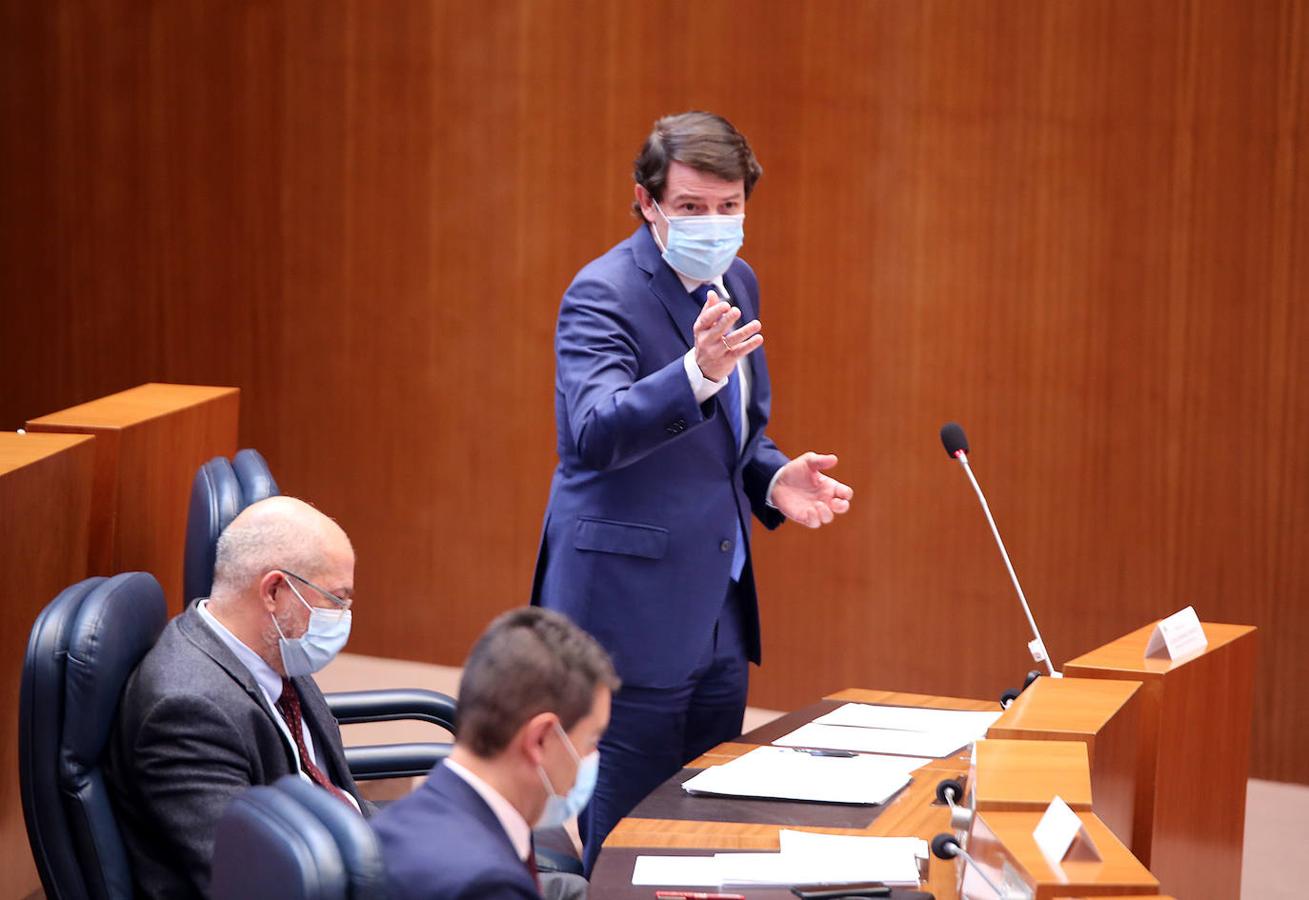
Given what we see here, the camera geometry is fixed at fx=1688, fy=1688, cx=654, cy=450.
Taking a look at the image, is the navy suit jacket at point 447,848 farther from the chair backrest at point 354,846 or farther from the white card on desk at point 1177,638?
the white card on desk at point 1177,638

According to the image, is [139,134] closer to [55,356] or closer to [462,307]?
[55,356]

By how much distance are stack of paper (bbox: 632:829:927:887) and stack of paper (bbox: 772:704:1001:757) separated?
1.60ft

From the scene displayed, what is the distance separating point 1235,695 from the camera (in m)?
2.91

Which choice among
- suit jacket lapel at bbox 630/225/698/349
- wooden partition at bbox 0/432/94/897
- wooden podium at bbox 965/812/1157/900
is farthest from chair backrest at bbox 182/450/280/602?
wooden podium at bbox 965/812/1157/900

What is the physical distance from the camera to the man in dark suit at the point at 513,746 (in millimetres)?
1667

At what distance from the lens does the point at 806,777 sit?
2623mm

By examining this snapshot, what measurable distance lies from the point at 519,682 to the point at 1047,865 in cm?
58

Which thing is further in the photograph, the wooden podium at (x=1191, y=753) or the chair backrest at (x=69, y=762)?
the wooden podium at (x=1191, y=753)

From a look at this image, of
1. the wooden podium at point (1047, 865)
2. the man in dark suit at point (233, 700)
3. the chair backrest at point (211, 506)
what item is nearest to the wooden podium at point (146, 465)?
the chair backrest at point (211, 506)

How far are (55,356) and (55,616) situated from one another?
13.1 ft

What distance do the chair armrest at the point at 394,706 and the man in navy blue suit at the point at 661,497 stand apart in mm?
275

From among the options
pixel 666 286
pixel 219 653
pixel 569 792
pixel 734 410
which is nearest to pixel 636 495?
pixel 734 410

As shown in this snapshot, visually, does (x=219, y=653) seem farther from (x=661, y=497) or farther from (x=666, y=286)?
(x=666, y=286)

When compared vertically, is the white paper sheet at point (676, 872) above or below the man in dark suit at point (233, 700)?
below
